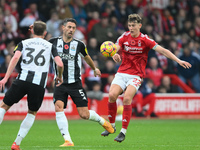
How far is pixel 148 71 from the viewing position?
1695 centimetres

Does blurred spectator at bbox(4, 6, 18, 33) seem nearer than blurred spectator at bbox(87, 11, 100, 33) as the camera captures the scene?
Yes

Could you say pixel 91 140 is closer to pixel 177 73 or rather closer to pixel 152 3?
pixel 177 73

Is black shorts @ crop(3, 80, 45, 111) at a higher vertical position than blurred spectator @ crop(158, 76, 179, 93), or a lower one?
higher

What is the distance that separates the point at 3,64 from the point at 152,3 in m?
7.80

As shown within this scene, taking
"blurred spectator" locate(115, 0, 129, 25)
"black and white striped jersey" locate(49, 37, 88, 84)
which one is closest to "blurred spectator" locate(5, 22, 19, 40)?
"blurred spectator" locate(115, 0, 129, 25)

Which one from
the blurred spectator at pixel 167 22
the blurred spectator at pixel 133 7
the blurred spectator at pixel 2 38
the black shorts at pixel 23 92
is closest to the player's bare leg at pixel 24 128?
the black shorts at pixel 23 92

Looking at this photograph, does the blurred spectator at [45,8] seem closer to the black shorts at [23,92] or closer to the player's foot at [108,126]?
the player's foot at [108,126]

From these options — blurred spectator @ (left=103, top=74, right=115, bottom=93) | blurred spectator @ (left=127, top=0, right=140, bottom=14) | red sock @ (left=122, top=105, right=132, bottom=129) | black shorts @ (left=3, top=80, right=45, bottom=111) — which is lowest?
blurred spectator @ (left=103, top=74, right=115, bottom=93)

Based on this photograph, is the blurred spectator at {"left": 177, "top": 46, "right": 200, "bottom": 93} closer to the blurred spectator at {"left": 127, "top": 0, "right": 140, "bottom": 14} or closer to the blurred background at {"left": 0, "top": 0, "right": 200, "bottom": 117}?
the blurred background at {"left": 0, "top": 0, "right": 200, "bottom": 117}

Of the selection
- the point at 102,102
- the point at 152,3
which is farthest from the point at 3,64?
the point at 152,3

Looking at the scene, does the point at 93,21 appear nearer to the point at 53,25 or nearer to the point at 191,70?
the point at 53,25

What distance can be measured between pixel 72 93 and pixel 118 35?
9063 mm

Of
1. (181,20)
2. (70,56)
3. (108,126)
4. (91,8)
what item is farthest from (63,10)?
(108,126)

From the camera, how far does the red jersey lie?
934 centimetres
